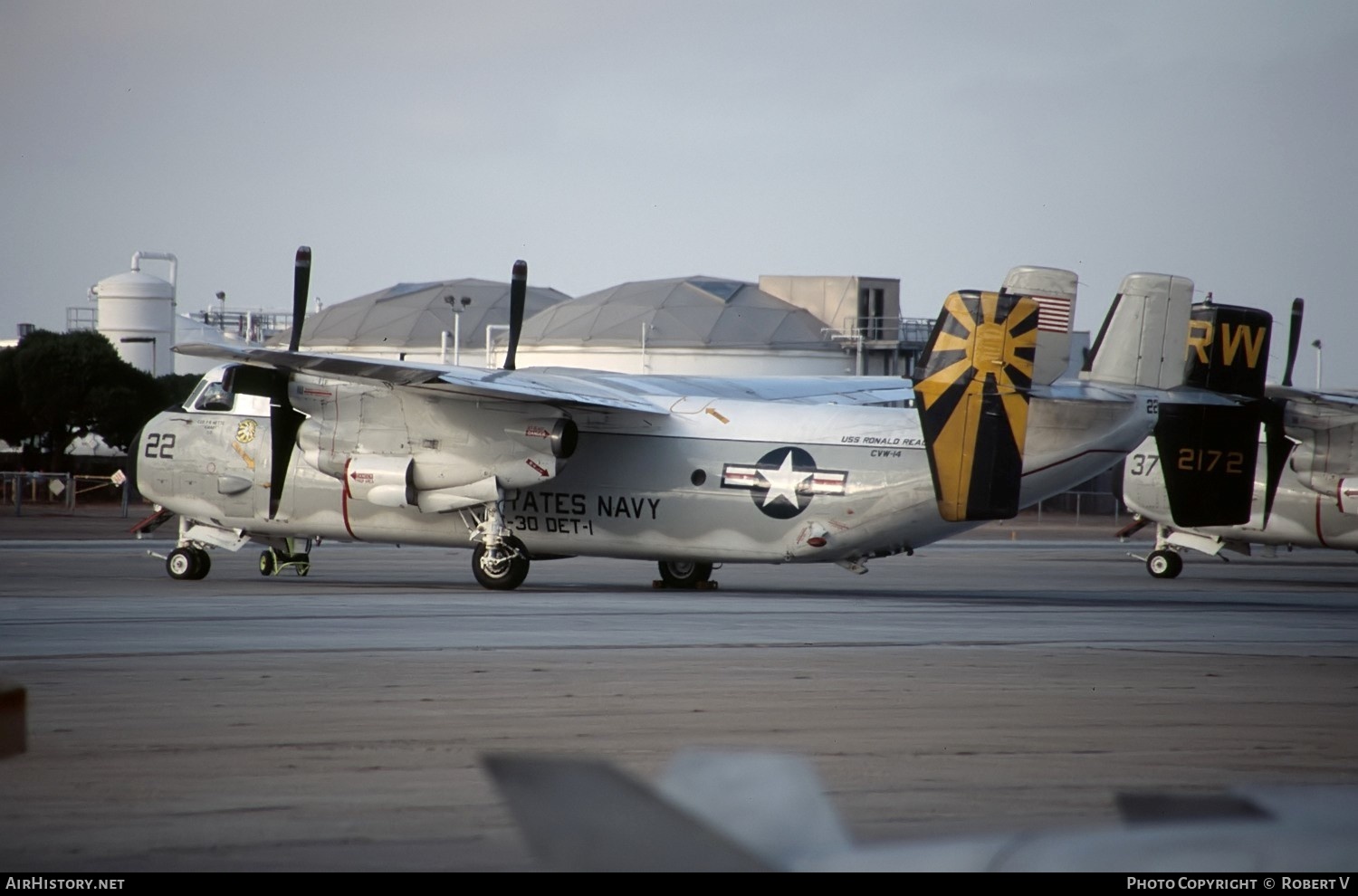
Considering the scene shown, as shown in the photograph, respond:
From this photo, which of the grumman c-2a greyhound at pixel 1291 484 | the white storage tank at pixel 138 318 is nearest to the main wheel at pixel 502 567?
the grumman c-2a greyhound at pixel 1291 484

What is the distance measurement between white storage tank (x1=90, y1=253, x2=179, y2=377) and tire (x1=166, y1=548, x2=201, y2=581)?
72853 millimetres

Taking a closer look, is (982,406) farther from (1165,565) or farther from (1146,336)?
(1165,565)

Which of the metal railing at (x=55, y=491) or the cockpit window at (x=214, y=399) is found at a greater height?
the cockpit window at (x=214, y=399)

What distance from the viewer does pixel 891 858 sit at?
3.06 m

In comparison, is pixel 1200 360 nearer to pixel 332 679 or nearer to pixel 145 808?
pixel 332 679

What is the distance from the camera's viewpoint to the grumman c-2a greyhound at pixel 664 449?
62.2 feet

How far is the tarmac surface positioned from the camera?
680cm

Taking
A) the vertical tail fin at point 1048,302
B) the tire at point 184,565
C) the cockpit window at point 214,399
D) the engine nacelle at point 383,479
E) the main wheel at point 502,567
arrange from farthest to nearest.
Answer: the cockpit window at point 214,399
the tire at point 184,565
the engine nacelle at point 383,479
the main wheel at point 502,567
the vertical tail fin at point 1048,302

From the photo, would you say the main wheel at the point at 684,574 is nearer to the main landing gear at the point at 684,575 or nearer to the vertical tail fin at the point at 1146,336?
the main landing gear at the point at 684,575

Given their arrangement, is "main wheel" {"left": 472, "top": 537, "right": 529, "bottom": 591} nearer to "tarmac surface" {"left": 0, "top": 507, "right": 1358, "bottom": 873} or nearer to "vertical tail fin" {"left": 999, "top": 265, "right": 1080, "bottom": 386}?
"tarmac surface" {"left": 0, "top": 507, "right": 1358, "bottom": 873}

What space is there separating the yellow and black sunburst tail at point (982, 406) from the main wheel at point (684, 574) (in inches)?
263

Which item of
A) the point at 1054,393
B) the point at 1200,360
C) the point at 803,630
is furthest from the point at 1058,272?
the point at 803,630

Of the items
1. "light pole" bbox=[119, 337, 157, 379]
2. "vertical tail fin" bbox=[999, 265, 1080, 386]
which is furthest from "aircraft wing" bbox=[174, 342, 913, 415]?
"light pole" bbox=[119, 337, 157, 379]
